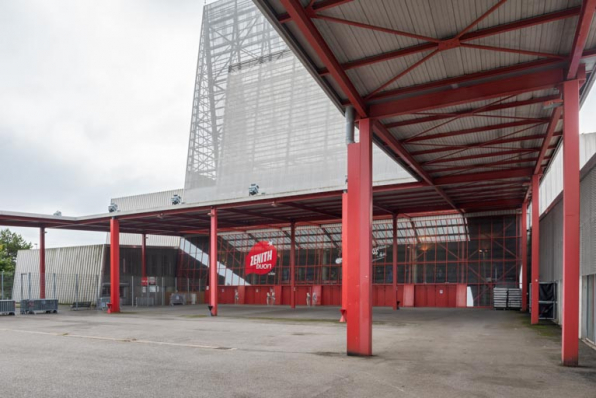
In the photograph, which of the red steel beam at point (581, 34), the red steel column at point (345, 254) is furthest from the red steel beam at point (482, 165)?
the red steel beam at point (581, 34)

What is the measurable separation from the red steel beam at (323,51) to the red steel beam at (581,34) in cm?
522

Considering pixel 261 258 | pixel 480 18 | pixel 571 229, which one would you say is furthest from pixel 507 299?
pixel 480 18

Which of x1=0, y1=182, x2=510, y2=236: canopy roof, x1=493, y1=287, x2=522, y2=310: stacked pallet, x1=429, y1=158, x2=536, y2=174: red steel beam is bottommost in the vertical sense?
x1=493, y1=287, x2=522, y2=310: stacked pallet

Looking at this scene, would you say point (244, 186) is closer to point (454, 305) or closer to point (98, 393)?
point (454, 305)

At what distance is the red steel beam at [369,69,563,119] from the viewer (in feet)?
39.8

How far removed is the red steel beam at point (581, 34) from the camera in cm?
884

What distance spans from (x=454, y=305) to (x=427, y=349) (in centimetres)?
2361

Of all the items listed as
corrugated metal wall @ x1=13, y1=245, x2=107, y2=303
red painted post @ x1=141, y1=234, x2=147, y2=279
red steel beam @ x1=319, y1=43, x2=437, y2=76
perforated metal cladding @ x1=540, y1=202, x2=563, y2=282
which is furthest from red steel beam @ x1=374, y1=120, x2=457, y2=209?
corrugated metal wall @ x1=13, y1=245, x2=107, y2=303

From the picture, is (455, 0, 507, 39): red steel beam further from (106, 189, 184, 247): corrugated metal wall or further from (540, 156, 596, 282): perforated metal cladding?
(106, 189, 184, 247): corrugated metal wall

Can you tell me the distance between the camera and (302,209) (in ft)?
109

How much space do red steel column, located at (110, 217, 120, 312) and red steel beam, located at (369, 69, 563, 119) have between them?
26.2 m

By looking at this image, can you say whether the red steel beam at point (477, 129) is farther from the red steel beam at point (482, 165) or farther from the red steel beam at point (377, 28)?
the red steel beam at point (377, 28)

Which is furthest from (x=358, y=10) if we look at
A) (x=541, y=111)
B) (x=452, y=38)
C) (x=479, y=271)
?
(x=479, y=271)

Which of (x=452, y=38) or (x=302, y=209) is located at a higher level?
(x=452, y=38)
